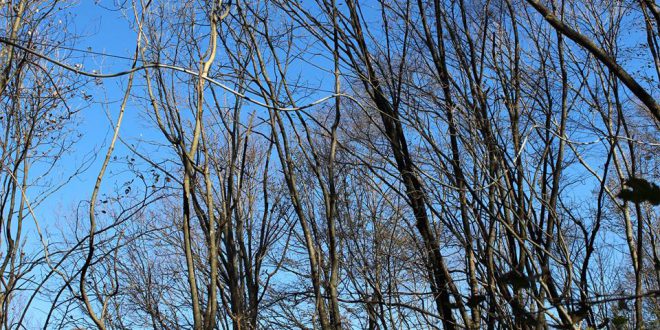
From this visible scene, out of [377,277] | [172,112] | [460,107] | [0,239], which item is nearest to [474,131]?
[460,107]

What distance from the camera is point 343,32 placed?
13.5ft

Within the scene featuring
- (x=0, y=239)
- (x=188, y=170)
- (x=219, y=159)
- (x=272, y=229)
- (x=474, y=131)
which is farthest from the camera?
(x=272, y=229)

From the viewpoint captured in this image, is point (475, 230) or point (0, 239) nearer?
point (475, 230)

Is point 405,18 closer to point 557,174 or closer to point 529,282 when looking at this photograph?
point 557,174

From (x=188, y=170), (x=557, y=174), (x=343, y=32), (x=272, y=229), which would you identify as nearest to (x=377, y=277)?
(x=557, y=174)

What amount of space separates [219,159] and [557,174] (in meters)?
5.28

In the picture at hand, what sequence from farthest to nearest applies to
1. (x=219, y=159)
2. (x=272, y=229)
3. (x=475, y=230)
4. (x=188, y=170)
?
(x=272, y=229), (x=219, y=159), (x=475, y=230), (x=188, y=170)

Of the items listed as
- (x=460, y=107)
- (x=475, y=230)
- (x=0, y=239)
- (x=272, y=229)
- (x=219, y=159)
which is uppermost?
(x=219, y=159)

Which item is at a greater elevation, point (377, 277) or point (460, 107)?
point (460, 107)

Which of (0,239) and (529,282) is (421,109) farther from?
(0,239)

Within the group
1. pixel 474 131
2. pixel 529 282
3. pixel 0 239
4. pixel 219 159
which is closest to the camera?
pixel 529 282

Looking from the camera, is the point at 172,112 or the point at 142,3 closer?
the point at 142,3

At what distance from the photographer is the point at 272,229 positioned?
29.6 feet

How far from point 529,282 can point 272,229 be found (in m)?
7.61
